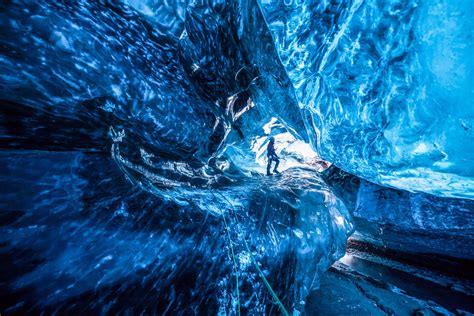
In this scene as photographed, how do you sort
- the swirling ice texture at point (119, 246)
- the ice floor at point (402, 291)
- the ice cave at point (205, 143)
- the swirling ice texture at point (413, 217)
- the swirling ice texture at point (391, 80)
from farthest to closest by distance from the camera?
the swirling ice texture at point (413, 217), the ice floor at point (402, 291), the swirling ice texture at point (391, 80), the ice cave at point (205, 143), the swirling ice texture at point (119, 246)

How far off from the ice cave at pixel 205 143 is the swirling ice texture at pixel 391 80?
0.01 metres

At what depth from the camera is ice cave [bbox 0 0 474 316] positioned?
0.97 m

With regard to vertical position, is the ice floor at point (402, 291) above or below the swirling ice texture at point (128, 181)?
below

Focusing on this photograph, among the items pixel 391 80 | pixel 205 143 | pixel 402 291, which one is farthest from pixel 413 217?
pixel 205 143

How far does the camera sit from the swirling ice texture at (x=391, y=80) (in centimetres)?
119

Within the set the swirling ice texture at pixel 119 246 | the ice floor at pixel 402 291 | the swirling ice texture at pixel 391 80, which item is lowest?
the ice floor at pixel 402 291

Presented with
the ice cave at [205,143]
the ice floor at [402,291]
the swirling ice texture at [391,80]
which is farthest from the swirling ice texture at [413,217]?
the swirling ice texture at [391,80]

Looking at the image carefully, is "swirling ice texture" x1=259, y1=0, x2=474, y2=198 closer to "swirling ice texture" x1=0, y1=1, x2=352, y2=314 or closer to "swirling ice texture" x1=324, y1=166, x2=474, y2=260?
"swirling ice texture" x1=0, y1=1, x2=352, y2=314

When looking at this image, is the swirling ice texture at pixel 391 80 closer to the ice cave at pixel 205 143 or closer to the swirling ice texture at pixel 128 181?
the ice cave at pixel 205 143

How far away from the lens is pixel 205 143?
3166 millimetres

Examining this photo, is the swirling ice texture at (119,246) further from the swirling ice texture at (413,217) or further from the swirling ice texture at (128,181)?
the swirling ice texture at (413,217)

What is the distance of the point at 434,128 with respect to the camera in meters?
1.41

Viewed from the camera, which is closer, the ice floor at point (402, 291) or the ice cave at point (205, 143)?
the ice cave at point (205, 143)

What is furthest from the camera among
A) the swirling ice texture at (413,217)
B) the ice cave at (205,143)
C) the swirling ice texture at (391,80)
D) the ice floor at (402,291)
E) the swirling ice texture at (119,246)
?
the swirling ice texture at (413,217)
